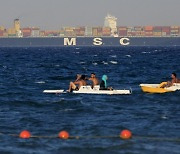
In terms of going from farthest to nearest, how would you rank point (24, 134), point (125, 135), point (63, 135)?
point (24, 134) → point (63, 135) → point (125, 135)

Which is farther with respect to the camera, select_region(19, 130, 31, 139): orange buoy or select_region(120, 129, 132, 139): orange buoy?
select_region(19, 130, 31, 139): orange buoy

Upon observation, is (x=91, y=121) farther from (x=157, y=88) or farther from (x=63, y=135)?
(x=157, y=88)

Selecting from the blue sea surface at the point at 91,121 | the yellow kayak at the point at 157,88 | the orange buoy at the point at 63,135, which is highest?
the yellow kayak at the point at 157,88

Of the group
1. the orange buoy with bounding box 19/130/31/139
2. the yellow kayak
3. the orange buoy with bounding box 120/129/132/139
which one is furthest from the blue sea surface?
the yellow kayak

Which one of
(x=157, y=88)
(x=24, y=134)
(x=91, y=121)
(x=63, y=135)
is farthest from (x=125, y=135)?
(x=157, y=88)

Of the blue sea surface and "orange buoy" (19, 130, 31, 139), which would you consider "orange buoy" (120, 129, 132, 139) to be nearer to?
the blue sea surface

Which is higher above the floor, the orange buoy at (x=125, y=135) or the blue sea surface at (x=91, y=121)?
the orange buoy at (x=125, y=135)

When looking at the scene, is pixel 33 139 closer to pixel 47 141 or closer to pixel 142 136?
pixel 47 141

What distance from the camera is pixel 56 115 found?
93.4ft

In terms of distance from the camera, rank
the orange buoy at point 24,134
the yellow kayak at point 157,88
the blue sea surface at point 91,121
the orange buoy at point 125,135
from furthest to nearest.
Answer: the yellow kayak at point 157,88, the orange buoy at point 24,134, the orange buoy at point 125,135, the blue sea surface at point 91,121

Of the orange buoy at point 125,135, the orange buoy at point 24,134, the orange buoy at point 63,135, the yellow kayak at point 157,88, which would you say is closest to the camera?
the orange buoy at point 125,135

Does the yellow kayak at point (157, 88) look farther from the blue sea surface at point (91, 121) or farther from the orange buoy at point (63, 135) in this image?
the orange buoy at point (63, 135)

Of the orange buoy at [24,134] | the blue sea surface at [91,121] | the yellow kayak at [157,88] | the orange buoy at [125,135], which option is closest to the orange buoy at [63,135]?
the blue sea surface at [91,121]

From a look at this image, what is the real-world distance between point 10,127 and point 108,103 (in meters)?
9.33
